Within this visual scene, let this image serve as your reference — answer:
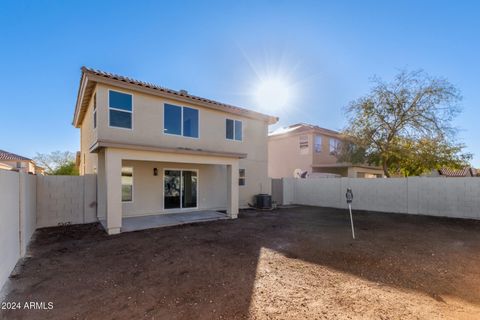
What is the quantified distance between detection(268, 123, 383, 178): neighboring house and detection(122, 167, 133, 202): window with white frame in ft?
44.2

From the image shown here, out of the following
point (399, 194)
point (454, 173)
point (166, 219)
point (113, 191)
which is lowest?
point (166, 219)

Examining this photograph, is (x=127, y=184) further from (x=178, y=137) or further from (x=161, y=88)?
(x=161, y=88)

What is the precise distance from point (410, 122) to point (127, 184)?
16.4 m

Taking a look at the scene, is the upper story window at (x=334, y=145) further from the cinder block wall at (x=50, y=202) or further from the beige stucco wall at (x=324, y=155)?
the cinder block wall at (x=50, y=202)

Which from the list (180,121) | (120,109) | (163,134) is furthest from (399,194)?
(120,109)

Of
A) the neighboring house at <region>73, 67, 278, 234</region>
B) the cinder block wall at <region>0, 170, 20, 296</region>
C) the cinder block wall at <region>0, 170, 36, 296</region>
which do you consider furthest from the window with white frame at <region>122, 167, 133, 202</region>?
the cinder block wall at <region>0, 170, 20, 296</region>

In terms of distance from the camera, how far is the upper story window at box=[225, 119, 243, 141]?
525 inches

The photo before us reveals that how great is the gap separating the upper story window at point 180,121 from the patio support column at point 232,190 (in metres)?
2.55

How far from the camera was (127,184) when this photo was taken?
1035 centimetres

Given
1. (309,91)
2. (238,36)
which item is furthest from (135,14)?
(309,91)

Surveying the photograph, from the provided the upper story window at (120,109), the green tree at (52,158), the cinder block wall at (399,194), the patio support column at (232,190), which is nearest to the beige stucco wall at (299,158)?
the cinder block wall at (399,194)

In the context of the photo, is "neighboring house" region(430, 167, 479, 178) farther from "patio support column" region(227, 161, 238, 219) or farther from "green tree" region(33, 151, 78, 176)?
"green tree" region(33, 151, 78, 176)

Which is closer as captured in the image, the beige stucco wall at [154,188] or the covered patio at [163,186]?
the covered patio at [163,186]

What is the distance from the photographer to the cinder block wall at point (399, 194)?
430 inches
